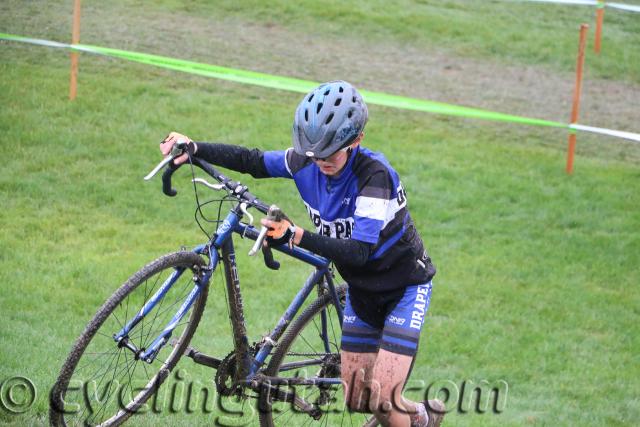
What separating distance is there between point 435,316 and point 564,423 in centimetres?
190

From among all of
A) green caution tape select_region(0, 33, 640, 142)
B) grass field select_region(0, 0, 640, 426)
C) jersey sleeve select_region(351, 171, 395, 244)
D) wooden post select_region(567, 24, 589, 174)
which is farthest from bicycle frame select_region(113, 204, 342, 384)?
wooden post select_region(567, 24, 589, 174)

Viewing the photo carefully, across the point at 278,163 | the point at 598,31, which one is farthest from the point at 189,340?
the point at 598,31

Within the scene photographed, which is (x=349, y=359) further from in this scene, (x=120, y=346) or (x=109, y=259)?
(x=109, y=259)

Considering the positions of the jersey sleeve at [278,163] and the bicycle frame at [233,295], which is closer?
the bicycle frame at [233,295]

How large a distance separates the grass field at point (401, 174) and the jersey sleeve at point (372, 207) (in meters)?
1.83

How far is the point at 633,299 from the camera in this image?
9477 millimetres

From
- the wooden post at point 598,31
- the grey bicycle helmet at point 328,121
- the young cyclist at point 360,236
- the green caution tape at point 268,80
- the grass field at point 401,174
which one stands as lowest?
the grass field at point 401,174

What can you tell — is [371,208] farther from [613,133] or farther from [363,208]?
[613,133]

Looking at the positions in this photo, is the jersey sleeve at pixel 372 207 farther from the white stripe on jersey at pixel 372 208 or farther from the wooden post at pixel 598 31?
the wooden post at pixel 598 31

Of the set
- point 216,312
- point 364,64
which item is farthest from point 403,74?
point 216,312

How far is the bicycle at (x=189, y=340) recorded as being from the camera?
17.3ft

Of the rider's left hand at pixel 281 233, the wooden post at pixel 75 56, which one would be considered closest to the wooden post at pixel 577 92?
the wooden post at pixel 75 56

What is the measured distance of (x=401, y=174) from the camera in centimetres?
1175

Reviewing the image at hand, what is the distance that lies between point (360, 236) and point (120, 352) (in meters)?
1.48
